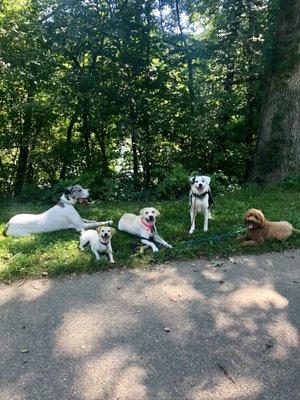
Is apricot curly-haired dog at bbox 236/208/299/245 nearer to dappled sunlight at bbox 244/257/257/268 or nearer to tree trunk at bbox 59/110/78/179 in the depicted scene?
dappled sunlight at bbox 244/257/257/268

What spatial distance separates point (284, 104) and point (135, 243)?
23.2ft

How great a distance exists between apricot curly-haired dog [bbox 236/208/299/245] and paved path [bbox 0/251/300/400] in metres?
0.64

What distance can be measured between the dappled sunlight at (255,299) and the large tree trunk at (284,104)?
6600 millimetres

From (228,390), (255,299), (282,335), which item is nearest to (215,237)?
(255,299)

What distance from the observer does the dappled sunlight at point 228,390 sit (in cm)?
375

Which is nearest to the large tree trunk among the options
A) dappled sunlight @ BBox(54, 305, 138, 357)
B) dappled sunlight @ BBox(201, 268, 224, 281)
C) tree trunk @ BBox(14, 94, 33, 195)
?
dappled sunlight @ BBox(201, 268, 224, 281)

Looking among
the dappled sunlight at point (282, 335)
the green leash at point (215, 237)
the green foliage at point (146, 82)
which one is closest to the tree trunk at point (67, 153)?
the green foliage at point (146, 82)

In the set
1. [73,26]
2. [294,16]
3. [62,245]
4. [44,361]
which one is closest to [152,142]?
[73,26]

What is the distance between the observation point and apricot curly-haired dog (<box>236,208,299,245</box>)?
276 inches

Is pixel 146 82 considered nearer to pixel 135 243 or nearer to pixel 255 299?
pixel 135 243

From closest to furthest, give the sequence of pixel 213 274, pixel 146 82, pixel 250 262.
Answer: pixel 213 274, pixel 250 262, pixel 146 82

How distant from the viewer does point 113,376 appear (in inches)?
160

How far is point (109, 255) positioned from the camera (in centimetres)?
669

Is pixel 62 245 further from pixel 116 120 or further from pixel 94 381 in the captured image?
pixel 116 120
